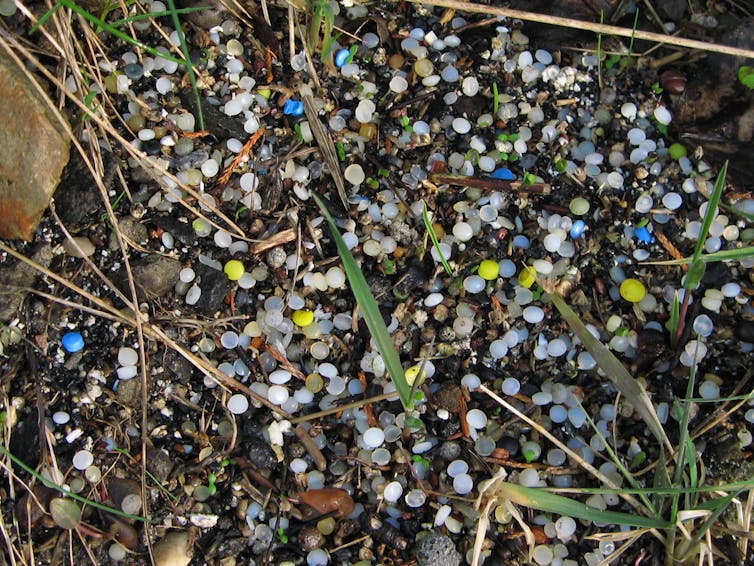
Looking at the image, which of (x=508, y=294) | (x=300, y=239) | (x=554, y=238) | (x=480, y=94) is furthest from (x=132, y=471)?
(x=480, y=94)

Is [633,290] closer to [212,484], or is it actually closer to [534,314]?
[534,314]

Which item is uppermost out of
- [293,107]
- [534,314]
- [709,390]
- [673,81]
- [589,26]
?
[589,26]

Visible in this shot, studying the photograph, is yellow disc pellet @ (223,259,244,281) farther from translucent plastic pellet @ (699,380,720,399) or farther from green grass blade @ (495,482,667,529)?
translucent plastic pellet @ (699,380,720,399)

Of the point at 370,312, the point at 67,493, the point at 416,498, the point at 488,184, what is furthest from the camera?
the point at 488,184

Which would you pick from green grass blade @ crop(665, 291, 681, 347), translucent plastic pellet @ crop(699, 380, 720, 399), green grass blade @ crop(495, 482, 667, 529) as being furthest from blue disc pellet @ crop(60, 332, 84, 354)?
translucent plastic pellet @ crop(699, 380, 720, 399)

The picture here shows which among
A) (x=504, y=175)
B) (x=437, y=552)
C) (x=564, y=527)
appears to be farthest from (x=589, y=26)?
(x=437, y=552)

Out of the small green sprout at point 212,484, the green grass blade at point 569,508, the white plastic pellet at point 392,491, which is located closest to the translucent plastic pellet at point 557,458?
the green grass blade at point 569,508

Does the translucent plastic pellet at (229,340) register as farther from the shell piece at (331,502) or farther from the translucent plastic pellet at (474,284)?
the translucent plastic pellet at (474,284)
